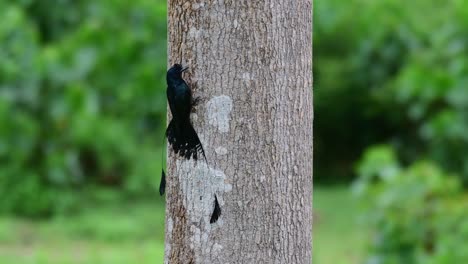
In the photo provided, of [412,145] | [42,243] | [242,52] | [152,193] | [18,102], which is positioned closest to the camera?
[242,52]

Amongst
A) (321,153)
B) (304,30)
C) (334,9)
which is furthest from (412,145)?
(304,30)

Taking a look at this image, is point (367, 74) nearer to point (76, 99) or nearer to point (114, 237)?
point (76, 99)

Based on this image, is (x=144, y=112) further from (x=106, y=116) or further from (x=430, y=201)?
(x=430, y=201)

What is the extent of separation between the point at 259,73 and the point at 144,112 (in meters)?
6.22

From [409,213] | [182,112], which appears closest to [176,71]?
[182,112]

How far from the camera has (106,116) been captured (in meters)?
8.02

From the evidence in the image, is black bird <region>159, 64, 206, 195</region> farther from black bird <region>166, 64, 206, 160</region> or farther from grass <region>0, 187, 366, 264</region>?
grass <region>0, 187, 366, 264</region>

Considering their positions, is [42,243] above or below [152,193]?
below

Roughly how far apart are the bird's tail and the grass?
13.5 ft

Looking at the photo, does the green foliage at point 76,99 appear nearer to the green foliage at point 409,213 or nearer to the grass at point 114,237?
the grass at point 114,237

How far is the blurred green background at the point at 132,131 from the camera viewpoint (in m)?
5.75

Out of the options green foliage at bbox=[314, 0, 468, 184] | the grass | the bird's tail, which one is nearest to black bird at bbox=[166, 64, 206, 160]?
the bird's tail

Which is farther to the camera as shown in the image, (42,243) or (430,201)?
(42,243)

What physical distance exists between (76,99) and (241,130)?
5.71 metres
